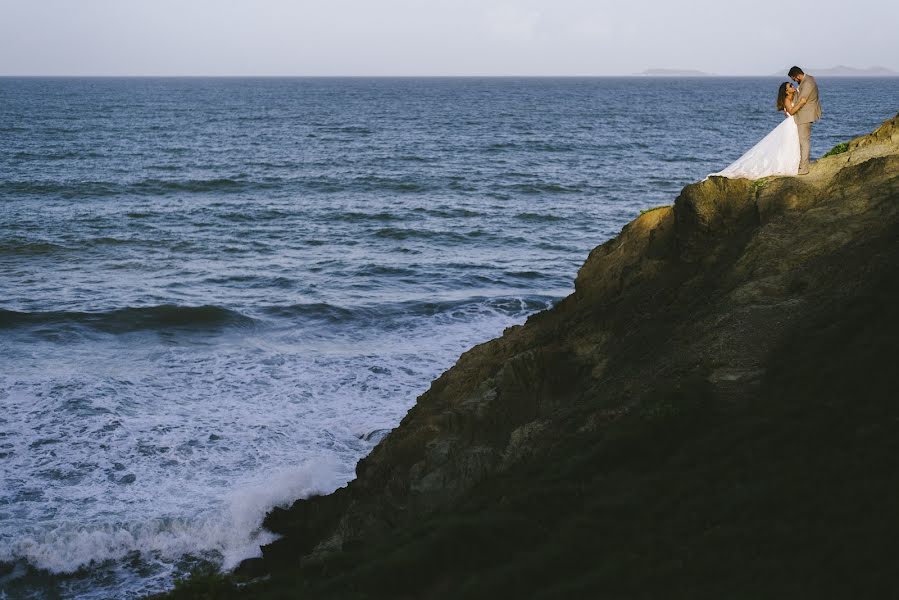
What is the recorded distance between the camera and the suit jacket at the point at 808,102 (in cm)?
1672

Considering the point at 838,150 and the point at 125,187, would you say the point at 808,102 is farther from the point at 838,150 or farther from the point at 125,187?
the point at 125,187

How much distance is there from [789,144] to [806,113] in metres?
1.10

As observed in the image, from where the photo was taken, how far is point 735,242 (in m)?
14.4

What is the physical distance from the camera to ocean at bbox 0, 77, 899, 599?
1538 cm

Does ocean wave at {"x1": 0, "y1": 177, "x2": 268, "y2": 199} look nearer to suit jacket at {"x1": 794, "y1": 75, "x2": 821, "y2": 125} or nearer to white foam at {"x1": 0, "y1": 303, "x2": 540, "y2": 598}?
white foam at {"x1": 0, "y1": 303, "x2": 540, "y2": 598}

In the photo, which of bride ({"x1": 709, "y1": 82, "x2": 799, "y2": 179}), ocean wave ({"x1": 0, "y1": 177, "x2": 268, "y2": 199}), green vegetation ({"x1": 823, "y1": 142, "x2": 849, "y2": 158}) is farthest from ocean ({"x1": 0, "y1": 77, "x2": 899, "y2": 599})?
green vegetation ({"x1": 823, "y1": 142, "x2": 849, "y2": 158})

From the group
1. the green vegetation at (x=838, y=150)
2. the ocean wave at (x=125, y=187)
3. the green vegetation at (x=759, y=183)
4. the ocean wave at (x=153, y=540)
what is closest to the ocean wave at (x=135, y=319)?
the ocean wave at (x=153, y=540)

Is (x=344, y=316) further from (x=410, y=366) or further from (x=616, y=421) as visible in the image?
(x=616, y=421)

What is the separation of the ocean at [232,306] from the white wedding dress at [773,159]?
898 cm

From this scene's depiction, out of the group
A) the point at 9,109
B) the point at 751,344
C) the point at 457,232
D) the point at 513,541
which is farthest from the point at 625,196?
the point at 9,109

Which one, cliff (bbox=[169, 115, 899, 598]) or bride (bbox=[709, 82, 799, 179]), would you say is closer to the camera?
cliff (bbox=[169, 115, 899, 598])

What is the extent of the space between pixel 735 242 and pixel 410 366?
10.4m

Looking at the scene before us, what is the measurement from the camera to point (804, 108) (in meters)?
16.9

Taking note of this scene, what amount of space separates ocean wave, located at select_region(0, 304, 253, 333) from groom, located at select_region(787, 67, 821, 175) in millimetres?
16879
